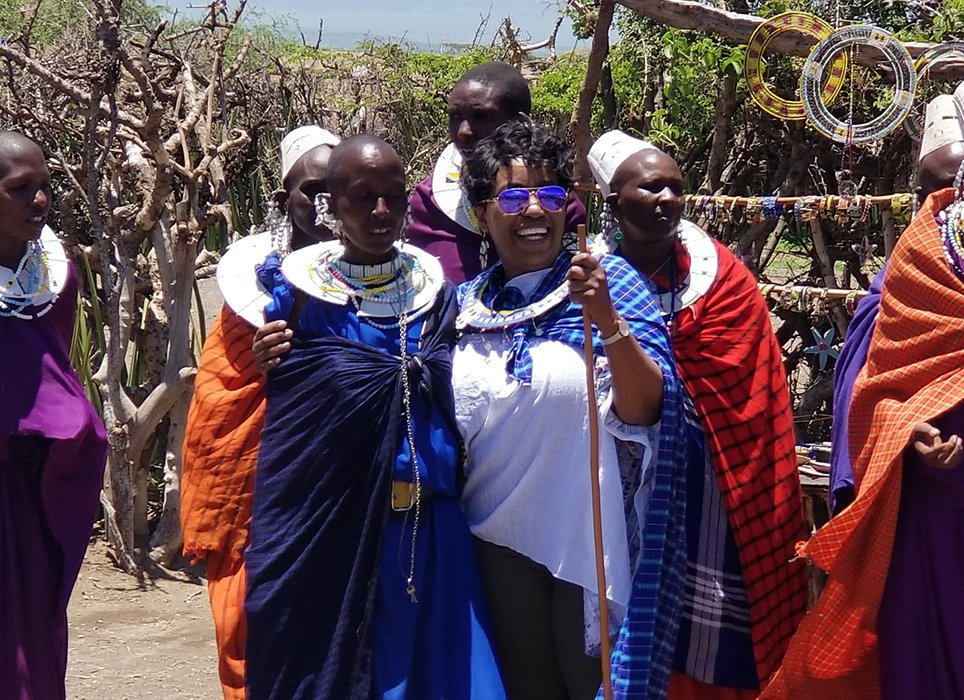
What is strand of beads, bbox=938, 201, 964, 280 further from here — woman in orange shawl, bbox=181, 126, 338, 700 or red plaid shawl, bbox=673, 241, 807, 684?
woman in orange shawl, bbox=181, 126, 338, 700

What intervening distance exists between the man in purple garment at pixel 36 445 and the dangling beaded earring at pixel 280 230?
637 millimetres

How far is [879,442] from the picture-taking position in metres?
3.05

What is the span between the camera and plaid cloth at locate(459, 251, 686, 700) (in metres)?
3.04

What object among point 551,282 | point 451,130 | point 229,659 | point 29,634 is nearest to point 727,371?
point 551,282

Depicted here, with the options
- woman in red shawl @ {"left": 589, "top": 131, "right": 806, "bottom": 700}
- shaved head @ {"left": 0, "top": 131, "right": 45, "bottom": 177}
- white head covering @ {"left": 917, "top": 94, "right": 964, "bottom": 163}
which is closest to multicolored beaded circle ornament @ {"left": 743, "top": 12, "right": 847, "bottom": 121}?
white head covering @ {"left": 917, "top": 94, "right": 964, "bottom": 163}

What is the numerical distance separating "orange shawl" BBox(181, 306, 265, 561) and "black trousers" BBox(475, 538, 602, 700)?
72cm

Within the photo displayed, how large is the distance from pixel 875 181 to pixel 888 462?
3754 mm

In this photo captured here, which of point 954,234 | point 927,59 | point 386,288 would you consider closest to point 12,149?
point 386,288

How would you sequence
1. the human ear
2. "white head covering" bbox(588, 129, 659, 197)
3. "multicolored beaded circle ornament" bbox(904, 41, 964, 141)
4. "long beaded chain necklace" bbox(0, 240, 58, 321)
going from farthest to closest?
"multicolored beaded circle ornament" bbox(904, 41, 964, 141) < "long beaded chain necklace" bbox(0, 240, 58, 321) < "white head covering" bbox(588, 129, 659, 197) < the human ear

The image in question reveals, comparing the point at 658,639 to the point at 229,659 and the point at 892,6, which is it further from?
the point at 892,6

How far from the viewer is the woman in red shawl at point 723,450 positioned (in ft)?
10.9

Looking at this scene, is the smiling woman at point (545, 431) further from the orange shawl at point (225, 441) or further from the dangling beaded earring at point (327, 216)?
the orange shawl at point (225, 441)

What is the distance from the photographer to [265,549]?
9.91ft

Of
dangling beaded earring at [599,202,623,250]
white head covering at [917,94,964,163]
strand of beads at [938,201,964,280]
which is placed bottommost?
dangling beaded earring at [599,202,623,250]
